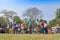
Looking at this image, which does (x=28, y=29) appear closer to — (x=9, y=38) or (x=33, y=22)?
(x=33, y=22)

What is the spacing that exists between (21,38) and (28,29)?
644 cm

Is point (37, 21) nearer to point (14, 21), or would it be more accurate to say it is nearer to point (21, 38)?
point (14, 21)

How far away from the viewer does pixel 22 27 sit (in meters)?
15.7

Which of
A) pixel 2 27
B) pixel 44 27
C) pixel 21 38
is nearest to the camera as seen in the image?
pixel 21 38

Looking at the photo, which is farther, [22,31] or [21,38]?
[22,31]

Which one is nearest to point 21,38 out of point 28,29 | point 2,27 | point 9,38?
point 9,38

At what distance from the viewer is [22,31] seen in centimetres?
1563

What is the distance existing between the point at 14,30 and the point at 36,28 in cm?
165

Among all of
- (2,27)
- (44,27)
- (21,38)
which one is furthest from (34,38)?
(2,27)

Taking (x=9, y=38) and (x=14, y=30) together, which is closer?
(x=9, y=38)

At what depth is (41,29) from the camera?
15.4m

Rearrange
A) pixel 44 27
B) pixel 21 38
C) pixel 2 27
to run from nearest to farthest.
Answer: pixel 21 38
pixel 44 27
pixel 2 27

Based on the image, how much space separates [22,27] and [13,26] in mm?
726

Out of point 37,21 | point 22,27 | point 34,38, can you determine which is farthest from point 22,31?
point 34,38
